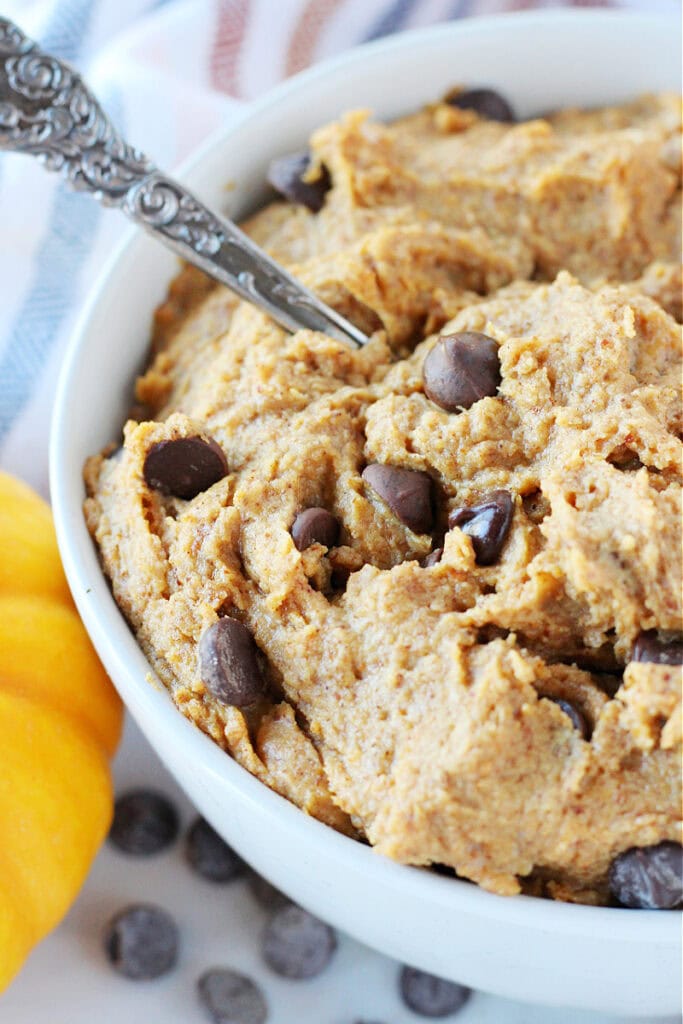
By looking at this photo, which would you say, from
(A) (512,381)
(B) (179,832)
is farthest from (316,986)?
(A) (512,381)

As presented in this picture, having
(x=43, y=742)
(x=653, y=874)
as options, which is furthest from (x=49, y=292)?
(x=653, y=874)

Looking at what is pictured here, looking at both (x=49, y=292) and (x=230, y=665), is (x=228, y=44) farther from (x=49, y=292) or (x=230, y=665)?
(x=230, y=665)

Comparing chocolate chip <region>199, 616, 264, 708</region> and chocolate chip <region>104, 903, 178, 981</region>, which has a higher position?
chocolate chip <region>199, 616, 264, 708</region>

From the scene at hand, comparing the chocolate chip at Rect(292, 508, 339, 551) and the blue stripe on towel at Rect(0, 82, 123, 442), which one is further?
the blue stripe on towel at Rect(0, 82, 123, 442)

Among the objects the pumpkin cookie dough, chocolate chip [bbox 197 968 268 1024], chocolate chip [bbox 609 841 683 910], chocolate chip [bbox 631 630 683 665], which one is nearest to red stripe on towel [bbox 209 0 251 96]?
the pumpkin cookie dough

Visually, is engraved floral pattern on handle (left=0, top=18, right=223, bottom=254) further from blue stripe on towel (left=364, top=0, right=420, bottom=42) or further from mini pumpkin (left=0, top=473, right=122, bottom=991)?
blue stripe on towel (left=364, top=0, right=420, bottom=42)

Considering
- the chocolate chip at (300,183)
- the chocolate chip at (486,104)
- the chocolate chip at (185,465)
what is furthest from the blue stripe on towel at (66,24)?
the chocolate chip at (185,465)
